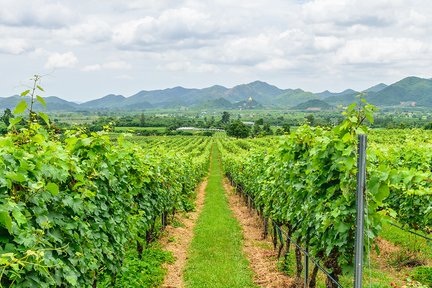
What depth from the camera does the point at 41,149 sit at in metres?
5.08

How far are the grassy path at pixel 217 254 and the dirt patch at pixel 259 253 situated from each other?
247mm

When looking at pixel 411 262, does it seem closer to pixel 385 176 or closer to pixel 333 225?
pixel 333 225

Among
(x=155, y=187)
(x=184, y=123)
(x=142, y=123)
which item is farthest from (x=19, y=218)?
(x=184, y=123)

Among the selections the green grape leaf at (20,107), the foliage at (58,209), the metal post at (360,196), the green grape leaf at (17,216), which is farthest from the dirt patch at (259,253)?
the green grape leaf at (20,107)

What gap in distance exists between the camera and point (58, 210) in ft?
15.3

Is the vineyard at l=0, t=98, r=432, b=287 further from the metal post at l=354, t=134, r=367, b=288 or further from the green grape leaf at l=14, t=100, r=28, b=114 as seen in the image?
the green grape leaf at l=14, t=100, r=28, b=114

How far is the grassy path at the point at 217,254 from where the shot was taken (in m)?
9.81

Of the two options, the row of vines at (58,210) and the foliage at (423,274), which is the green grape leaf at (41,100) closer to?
the row of vines at (58,210)

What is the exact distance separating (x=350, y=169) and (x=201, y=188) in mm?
25726

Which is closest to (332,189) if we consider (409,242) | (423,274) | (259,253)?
(423,274)

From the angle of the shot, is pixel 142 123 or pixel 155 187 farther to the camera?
pixel 142 123

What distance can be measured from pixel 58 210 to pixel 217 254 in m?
8.13

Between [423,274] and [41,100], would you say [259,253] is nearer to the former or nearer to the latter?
[423,274]

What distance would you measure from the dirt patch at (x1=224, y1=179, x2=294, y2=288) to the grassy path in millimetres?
247
